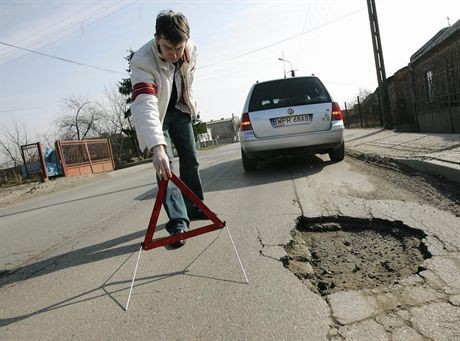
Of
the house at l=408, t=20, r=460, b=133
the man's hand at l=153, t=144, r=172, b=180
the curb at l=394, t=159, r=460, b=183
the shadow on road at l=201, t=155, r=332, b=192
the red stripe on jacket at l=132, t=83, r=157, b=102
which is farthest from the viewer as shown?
the house at l=408, t=20, r=460, b=133

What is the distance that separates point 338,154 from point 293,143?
130 cm

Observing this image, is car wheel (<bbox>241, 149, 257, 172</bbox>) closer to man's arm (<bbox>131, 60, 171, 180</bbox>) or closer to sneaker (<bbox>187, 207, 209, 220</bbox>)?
sneaker (<bbox>187, 207, 209, 220</bbox>)

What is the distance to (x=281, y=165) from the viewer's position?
8.35 metres

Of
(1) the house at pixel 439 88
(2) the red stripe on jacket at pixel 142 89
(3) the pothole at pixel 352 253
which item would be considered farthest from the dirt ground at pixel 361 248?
(1) the house at pixel 439 88

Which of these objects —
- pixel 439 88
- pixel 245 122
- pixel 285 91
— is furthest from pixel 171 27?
pixel 439 88

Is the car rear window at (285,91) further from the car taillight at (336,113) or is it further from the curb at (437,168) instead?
the curb at (437,168)

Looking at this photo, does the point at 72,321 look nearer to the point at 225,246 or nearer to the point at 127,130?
the point at 225,246

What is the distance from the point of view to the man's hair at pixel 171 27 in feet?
9.90

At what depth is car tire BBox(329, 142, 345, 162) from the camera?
762cm

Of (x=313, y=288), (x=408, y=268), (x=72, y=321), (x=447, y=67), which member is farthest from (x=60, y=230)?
(x=447, y=67)

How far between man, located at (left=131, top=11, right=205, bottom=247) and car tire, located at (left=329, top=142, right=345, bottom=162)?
13.4 feet

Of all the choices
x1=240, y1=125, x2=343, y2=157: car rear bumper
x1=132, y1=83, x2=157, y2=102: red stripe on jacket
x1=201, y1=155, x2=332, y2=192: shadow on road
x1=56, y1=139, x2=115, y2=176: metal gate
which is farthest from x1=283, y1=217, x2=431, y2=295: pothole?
x1=56, y1=139, x2=115, y2=176: metal gate

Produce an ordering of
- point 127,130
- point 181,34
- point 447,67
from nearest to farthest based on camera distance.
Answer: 1. point 181,34
2. point 447,67
3. point 127,130

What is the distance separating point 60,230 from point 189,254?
273 cm
